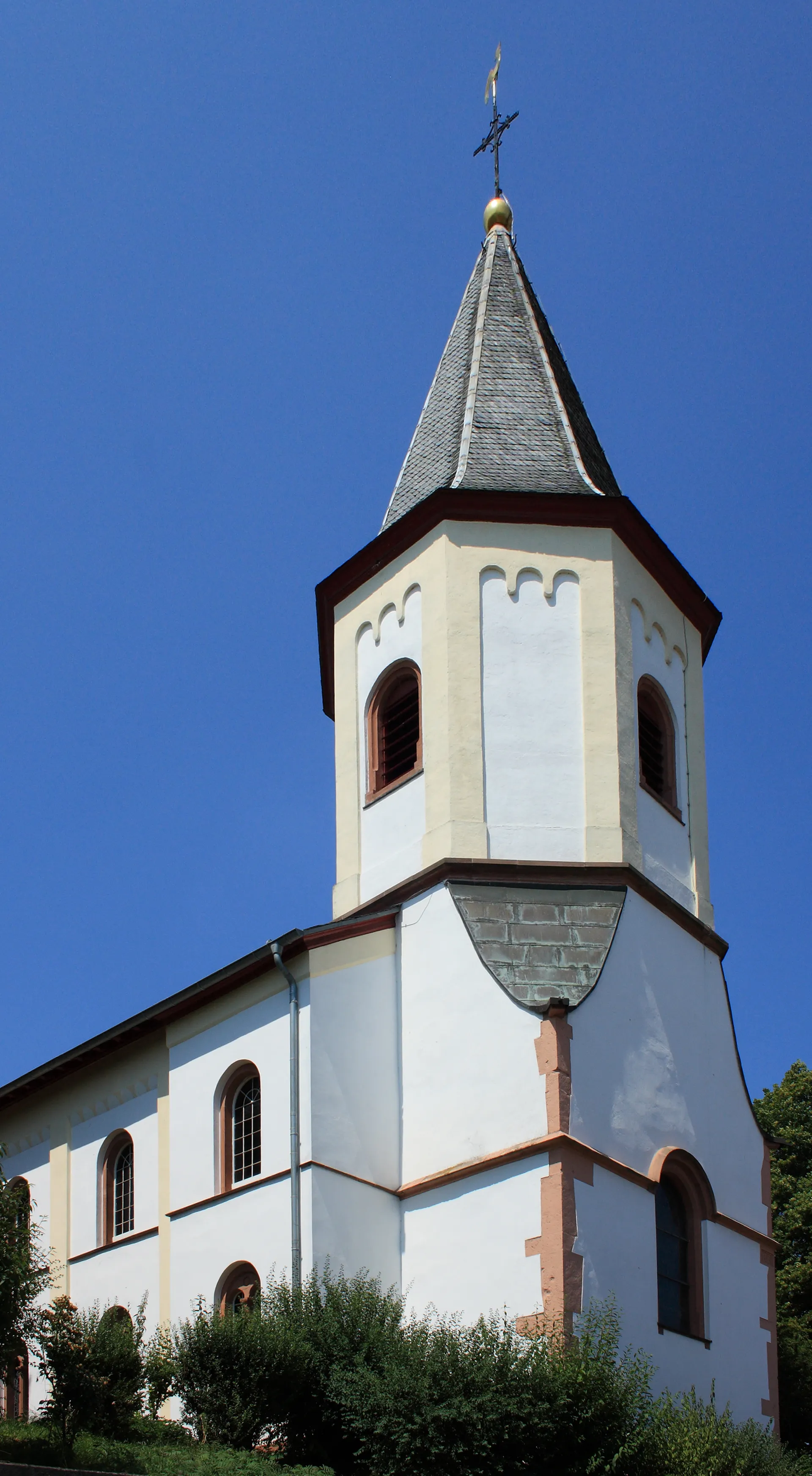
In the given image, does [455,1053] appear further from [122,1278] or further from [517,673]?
[122,1278]

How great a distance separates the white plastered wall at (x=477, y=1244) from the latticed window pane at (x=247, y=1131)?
2136 millimetres

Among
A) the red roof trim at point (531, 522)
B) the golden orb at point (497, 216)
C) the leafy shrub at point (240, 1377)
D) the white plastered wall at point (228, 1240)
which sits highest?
the golden orb at point (497, 216)

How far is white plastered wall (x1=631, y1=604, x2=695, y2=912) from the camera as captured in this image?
23344 mm

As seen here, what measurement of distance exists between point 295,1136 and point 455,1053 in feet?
7.00

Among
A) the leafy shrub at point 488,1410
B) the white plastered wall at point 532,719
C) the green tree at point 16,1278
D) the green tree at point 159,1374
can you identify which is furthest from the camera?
the white plastered wall at point 532,719

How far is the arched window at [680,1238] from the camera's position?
2069 centimetres

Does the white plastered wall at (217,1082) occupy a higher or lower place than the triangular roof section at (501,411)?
lower

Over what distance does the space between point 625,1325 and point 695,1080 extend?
378 cm

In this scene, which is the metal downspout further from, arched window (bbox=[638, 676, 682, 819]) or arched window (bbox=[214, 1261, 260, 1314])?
arched window (bbox=[638, 676, 682, 819])

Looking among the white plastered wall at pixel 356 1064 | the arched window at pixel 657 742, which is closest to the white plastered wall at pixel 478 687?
the arched window at pixel 657 742

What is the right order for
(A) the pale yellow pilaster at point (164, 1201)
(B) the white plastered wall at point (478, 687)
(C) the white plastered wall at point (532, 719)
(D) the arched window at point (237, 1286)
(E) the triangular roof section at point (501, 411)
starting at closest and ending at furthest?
(D) the arched window at point (237, 1286) → (A) the pale yellow pilaster at point (164, 1201) → (C) the white plastered wall at point (532, 719) → (B) the white plastered wall at point (478, 687) → (E) the triangular roof section at point (501, 411)

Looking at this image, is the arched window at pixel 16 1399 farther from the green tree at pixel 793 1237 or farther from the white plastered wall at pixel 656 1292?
the green tree at pixel 793 1237

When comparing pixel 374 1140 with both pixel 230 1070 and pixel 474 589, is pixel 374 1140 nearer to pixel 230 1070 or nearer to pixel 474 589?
pixel 230 1070

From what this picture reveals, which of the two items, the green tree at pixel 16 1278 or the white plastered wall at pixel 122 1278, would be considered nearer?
the green tree at pixel 16 1278
